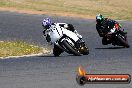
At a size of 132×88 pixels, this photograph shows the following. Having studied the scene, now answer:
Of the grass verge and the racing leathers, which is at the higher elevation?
the racing leathers

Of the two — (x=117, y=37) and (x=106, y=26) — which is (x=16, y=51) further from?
(x=106, y=26)

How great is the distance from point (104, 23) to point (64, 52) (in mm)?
3375

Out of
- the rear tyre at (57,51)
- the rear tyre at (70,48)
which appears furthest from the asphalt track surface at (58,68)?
the rear tyre at (57,51)

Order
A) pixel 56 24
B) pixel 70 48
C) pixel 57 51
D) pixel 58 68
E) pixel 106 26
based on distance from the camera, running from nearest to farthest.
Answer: pixel 58 68 < pixel 70 48 < pixel 56 24 < pixel 57 51 < pixel 106 26

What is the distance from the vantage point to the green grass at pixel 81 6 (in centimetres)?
4419

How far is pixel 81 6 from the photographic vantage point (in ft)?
159

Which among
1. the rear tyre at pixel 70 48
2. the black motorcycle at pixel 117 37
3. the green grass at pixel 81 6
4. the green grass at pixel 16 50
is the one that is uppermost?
the rear tyre at pixel 70 48

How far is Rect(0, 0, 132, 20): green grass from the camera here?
44.2 m

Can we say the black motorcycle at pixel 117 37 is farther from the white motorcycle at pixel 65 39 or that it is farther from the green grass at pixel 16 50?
the white motorcycle at pixel 65 39

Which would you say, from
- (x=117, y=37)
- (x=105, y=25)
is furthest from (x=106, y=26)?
(x=117, y=37)

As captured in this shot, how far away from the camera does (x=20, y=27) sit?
120 ft

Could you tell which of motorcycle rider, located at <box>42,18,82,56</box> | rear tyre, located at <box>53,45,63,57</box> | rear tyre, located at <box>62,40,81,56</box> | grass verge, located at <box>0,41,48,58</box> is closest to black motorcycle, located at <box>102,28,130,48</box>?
grass verge, located at <box>0,41,48,58</box>

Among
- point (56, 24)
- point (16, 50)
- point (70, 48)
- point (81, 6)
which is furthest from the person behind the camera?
point (81, 6)

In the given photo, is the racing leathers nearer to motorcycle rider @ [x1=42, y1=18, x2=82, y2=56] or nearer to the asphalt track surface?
the asphalt track surface
